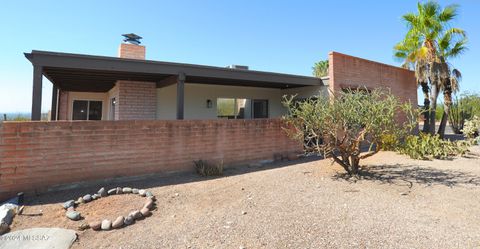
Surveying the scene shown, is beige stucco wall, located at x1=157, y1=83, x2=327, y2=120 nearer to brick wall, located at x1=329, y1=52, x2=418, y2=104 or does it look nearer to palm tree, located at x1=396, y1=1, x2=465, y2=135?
brick wall, located at x1=329, y1=52, x2=418, y2=104

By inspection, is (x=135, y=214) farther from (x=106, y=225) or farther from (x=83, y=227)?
(x=83, y=227)

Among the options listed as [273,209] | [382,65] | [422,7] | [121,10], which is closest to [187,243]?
[273,209]

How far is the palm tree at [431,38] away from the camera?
13516 mm

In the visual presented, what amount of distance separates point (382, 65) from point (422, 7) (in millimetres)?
3703

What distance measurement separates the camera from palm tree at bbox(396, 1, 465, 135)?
1352 cm

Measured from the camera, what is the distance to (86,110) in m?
13.3

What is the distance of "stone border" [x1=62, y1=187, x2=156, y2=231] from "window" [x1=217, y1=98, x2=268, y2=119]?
670cm

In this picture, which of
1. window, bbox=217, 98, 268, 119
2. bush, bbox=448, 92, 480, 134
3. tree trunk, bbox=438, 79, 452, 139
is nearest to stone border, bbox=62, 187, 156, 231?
window, bbox=217, 98, 268, 119

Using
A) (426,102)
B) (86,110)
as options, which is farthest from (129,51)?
(426,102)

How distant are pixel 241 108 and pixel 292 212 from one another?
8659 mm

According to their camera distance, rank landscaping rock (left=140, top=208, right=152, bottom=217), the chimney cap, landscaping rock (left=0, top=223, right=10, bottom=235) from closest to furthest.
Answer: landscaping rock (left=0, top=223, right=10, bottom=235) → landscaping rock (left=140, top=208, right=152, bottom=217) → the chimney cap

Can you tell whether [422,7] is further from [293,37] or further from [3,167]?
[3,167]

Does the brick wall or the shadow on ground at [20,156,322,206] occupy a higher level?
the brick wall

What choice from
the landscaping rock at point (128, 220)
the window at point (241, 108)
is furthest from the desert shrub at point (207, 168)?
the window at point (241, 108)
